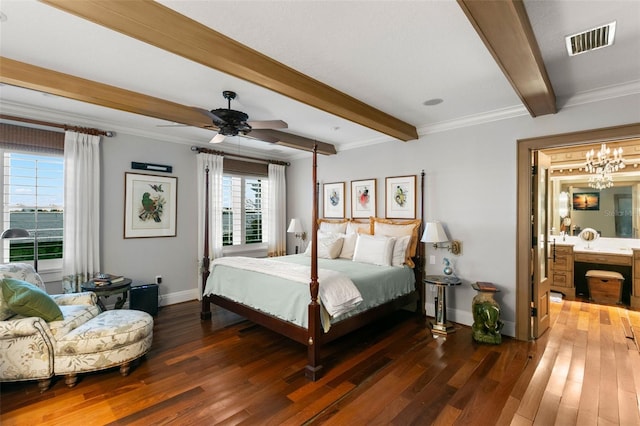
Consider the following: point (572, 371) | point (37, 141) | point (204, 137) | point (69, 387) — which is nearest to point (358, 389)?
point (572, 371)

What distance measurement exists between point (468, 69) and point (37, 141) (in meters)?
4.85

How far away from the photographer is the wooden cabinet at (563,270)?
17.0 ft

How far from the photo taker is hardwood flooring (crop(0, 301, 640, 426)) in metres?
2.14

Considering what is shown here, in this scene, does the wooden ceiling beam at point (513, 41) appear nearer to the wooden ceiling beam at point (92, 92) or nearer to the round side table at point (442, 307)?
the round side table at point (442, 307)

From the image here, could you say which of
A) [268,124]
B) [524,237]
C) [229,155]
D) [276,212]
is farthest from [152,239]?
[524,237]

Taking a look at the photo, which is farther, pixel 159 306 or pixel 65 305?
pixel 159 306

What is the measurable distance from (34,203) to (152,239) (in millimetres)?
1413

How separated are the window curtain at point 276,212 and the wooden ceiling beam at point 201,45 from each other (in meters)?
3.14

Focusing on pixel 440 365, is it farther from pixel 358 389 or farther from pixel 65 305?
pixel 65 305

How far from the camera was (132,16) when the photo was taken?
1666mm

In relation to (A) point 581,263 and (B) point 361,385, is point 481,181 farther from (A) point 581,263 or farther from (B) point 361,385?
(A) point 581,263

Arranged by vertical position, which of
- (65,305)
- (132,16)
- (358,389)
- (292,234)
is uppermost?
(132,16)

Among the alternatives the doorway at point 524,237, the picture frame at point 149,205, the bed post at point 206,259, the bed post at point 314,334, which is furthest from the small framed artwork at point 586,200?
the picture frame at point 149,205

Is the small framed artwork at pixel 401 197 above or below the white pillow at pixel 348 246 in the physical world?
above
